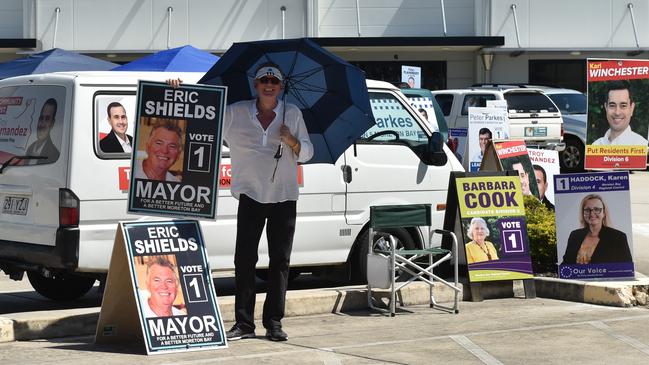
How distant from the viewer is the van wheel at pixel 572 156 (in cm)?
2670

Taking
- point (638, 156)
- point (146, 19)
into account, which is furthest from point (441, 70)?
point (638, 156)

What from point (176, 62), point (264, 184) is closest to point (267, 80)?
point (264, 184)

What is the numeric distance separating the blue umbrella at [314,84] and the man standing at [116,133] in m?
0.97

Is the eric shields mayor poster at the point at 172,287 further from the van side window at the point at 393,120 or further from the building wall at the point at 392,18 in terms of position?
the building wall at the point at 392,18

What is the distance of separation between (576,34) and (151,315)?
1041 inches

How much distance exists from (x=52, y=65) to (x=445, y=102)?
10.7 metres

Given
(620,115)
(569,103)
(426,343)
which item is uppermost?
(569,103)

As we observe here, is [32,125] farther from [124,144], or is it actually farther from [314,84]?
[314,84]

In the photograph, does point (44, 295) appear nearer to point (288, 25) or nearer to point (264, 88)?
point (264, 88)

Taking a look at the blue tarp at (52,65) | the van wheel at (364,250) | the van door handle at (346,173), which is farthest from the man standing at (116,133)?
the blue tarp at (52,65)

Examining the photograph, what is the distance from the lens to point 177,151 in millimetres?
8594

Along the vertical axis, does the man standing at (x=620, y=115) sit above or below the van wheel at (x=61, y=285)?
above

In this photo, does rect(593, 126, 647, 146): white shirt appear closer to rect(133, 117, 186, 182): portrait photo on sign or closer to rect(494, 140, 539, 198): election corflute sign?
rect(494, 140, 539, 198): election corflute sign

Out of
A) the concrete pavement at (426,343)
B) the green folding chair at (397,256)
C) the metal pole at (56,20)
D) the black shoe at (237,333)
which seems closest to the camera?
the concrete pavement at (426,343)
